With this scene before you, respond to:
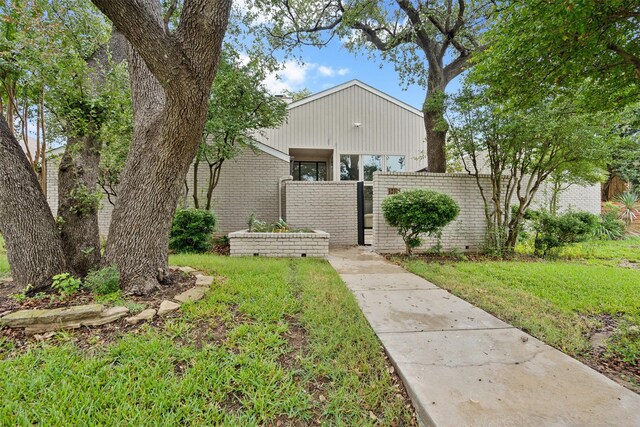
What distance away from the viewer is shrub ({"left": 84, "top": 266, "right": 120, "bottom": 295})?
2998 mm

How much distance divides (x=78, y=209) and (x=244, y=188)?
5.81 m

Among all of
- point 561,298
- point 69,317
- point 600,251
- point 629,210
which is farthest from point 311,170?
point 629,210

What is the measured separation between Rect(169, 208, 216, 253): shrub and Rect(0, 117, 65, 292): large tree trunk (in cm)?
349

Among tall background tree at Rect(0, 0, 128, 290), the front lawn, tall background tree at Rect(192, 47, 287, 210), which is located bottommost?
the front lawn

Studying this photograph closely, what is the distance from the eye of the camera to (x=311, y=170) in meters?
14.0

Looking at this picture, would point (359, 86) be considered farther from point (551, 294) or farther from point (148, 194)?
point (148, 194)

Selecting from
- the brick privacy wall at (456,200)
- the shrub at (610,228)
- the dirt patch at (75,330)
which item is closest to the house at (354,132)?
the brick privacy wall at (456,200)

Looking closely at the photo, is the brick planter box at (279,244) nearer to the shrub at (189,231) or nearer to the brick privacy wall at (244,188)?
the shrub at (189,231)

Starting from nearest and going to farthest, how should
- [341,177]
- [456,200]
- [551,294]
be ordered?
[551,294]
[456,200]
[341,177]

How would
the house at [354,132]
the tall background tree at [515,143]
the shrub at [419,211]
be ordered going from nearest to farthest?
the tall background tree at [515,143], the shrub at [419,211], the house at [354,132]

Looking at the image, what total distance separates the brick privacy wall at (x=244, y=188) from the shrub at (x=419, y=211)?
14.1ft

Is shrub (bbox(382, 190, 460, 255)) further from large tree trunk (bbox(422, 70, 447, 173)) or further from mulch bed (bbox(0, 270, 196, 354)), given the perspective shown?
mulch bed (bbox(0, 270, 196, 354))

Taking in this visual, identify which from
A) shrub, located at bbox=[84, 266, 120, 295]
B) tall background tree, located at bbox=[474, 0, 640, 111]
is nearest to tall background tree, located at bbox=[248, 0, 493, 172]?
tall background tree, located at bbox=[474, 0, 640, 111]

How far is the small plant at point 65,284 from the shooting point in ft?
9.61
